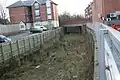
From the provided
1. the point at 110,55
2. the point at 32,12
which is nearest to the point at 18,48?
→ the point at 110,55

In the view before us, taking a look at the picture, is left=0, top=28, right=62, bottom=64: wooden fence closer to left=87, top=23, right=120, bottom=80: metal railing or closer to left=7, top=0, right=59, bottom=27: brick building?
left=87, top=23, right=120, bottom=80: metal railing

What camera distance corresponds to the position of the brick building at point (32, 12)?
245ft

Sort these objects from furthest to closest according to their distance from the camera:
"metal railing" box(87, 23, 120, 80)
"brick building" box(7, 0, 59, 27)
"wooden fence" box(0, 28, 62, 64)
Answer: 1. "brick building" box(7, 0, 59, 27)
2. "wooden fence" box(0, 28, 62, 64)
3. "metal railing" box(87, 23, 120, 80)

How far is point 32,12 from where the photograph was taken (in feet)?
254

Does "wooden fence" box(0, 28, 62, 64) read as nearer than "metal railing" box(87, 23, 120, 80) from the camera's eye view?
No

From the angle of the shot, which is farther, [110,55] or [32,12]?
[32,12]

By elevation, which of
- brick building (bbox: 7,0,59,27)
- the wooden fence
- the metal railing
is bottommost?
the wooden fence

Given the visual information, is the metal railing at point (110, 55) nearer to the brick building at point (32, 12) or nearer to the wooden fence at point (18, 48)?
the wooden fence at point (18, 48)

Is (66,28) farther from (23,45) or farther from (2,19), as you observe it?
(23,45)

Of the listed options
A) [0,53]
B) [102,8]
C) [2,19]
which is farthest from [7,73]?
[2,19]

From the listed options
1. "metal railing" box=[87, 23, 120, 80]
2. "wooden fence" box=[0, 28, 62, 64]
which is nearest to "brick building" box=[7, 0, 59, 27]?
"wooden fence" box=[0, 28, 62, 64]

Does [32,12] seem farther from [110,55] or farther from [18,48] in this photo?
[110,55]

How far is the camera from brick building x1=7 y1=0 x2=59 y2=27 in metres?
74.8

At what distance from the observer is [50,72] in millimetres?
14656
